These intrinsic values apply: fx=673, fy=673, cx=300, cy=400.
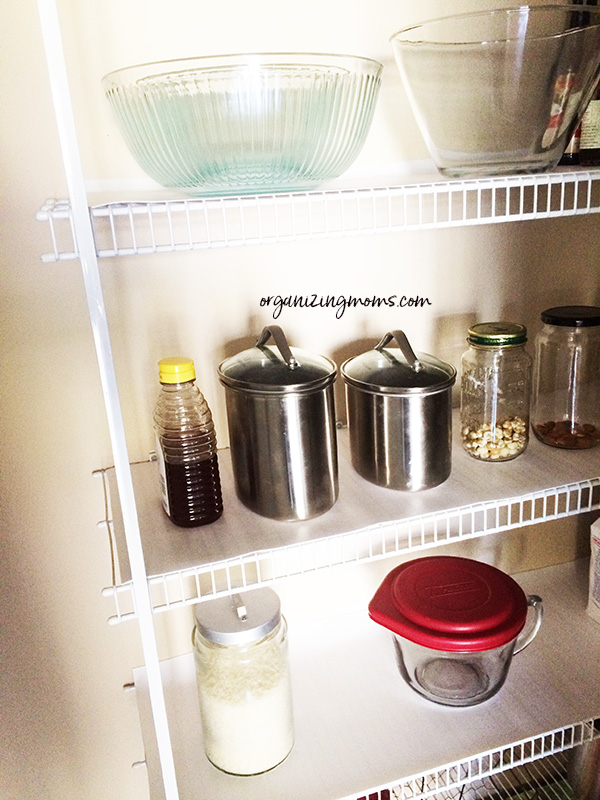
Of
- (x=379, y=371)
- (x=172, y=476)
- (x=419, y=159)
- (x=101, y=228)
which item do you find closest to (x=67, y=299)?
(x=101, y=228)

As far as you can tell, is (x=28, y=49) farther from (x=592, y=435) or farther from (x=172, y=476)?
(x=592, y=435)

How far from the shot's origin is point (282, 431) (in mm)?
812

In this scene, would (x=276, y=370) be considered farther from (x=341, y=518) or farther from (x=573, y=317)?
(x=573, y=317)

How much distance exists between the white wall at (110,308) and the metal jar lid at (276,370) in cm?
15

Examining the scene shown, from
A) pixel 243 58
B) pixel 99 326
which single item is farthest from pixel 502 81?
pixel 99 326

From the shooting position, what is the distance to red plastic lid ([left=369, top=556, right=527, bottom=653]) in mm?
908

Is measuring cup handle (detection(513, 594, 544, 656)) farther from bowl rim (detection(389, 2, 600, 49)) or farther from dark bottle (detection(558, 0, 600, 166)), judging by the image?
bowl rim (detection(389, 2, 600, 49))

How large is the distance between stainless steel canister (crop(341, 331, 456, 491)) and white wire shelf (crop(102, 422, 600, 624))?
29 mm

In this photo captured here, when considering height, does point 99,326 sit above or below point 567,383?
above

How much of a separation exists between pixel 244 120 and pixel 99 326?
26 centimetres

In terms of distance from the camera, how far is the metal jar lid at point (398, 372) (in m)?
0.86

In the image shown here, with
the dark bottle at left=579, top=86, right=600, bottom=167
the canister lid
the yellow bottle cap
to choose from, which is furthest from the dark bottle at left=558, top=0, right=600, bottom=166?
the canister lid

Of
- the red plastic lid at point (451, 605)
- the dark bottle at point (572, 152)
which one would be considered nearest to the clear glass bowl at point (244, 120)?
the dark bottle at point (572, 152)

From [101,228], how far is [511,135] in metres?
0.56
